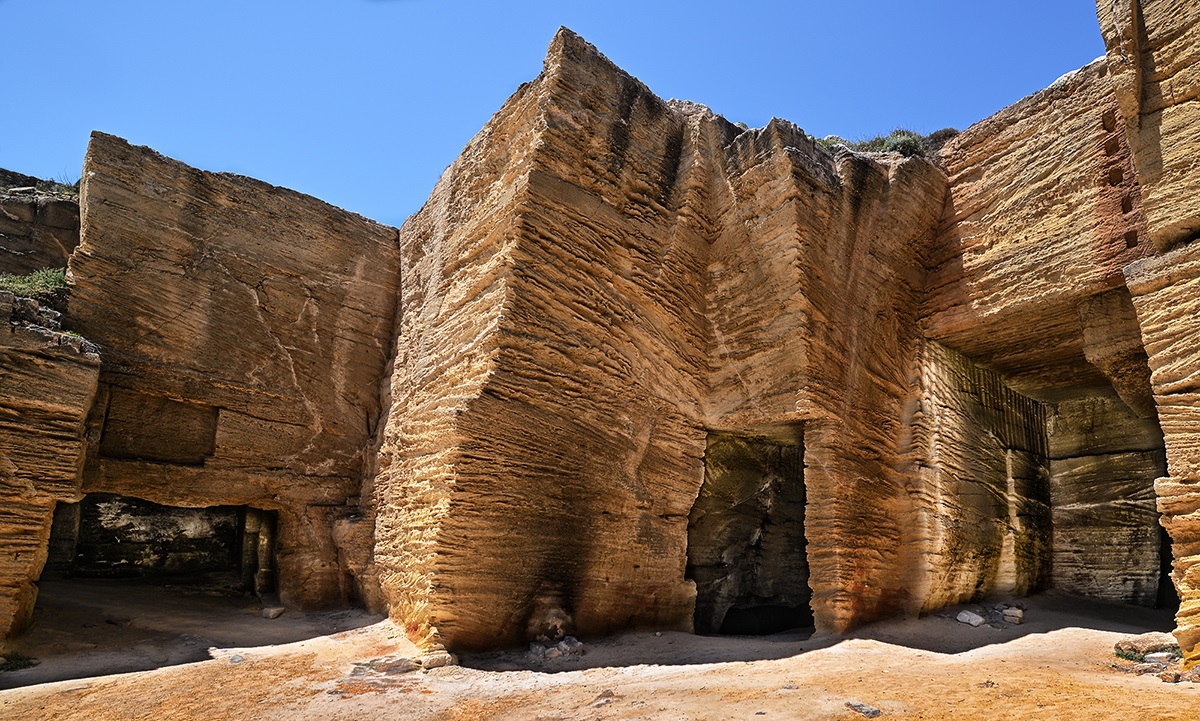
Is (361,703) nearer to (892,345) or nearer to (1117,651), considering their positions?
(1117,651)

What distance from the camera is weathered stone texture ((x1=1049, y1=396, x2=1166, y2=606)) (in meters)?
9.58

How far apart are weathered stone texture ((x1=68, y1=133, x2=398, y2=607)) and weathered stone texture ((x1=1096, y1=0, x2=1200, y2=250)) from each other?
32.3 ft

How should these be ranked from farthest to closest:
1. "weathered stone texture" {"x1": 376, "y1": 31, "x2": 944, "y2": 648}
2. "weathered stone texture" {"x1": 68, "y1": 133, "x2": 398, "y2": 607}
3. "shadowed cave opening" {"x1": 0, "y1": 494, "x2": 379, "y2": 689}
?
"weathered stone texture" {"x1": 68, "y1": 133, "x2": 398, "y2": 607} → "shadowed cave opening" {"x1": 0, "y1": 494, "x2": 379, "y2": 689} → "weathered stone texture" {"x1": 376, "y1": 31, "x2": 944, "y2": 648}

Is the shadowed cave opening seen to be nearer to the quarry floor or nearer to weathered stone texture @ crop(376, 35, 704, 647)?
the quarry floor

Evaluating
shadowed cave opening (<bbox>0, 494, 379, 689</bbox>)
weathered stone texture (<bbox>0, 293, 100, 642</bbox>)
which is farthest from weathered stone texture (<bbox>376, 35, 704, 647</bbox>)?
weathered stone texture (<bbox>0, 293, 100, 642</bbox>)

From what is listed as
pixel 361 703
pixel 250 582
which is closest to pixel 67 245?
pixel 250 582

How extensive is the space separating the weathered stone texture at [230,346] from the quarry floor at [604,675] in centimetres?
163

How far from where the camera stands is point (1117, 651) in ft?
20.1

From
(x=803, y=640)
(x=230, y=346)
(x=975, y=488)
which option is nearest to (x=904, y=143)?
(x=975, y=488)

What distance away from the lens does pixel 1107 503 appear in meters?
9.93

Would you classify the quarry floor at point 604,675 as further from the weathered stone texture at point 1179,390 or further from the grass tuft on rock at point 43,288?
the grass tuft on rock at point 43,288

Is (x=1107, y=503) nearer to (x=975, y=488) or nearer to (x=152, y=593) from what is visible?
(x=975, y=488)

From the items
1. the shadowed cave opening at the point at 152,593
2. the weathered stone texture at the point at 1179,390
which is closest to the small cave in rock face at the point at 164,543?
the shadowed cave opening at the point at 152,593

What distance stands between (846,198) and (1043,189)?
2.17m
